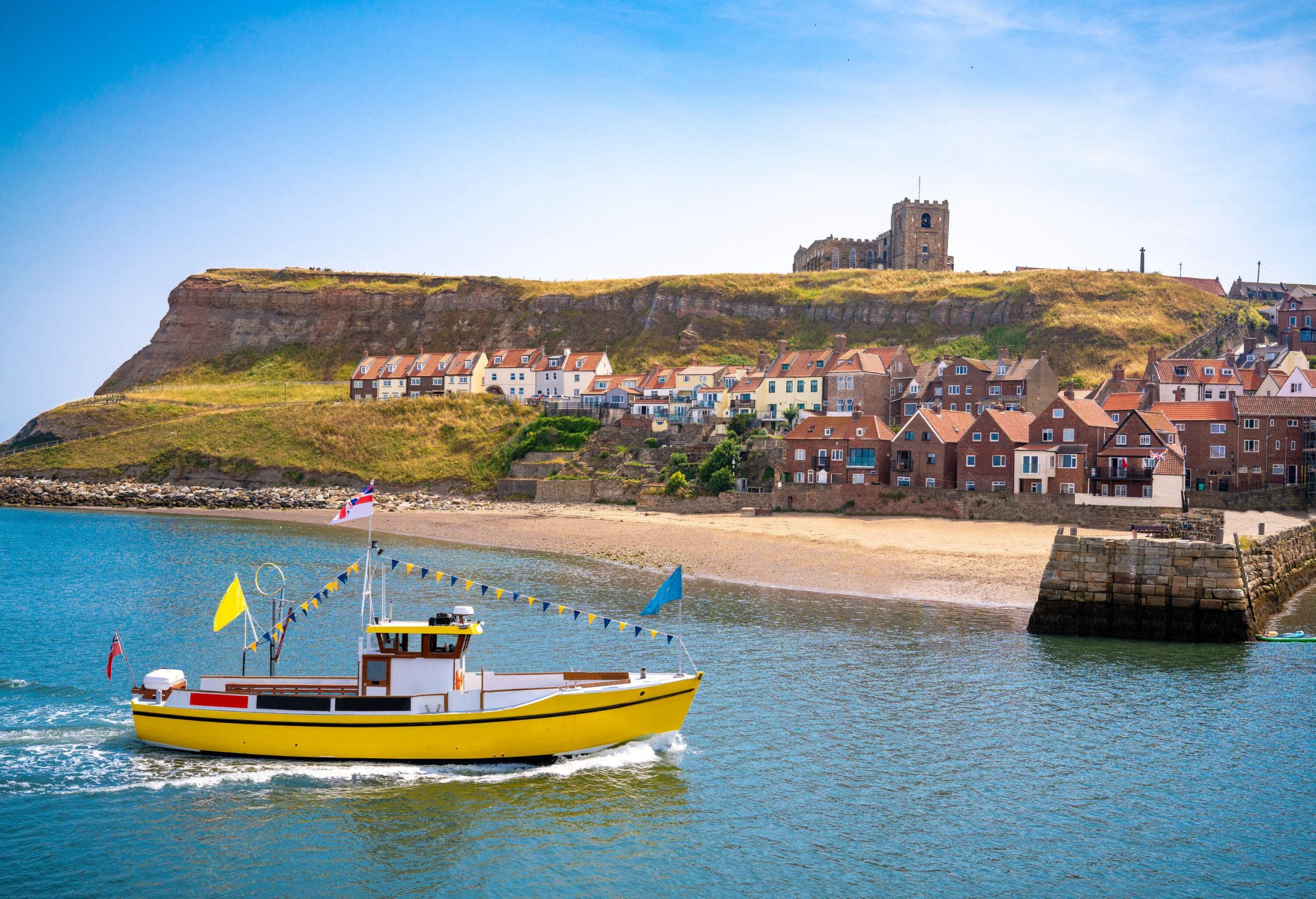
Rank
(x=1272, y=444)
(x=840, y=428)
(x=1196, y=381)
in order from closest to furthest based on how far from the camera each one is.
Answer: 1. (x=1272, y=444)
2. (x=840, y=428)
3. (x=1196, y=381)

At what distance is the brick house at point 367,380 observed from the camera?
111062 millimetres

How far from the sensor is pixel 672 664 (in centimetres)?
3238

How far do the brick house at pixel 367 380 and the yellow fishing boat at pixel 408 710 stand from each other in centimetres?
8799

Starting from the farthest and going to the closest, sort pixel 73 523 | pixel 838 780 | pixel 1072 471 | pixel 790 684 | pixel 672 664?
pixel 73 523
pixel 1072 471
pixel 672 664
pixel 790 684
pixel 838 780

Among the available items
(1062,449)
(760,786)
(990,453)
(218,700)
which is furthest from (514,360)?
(760,786)

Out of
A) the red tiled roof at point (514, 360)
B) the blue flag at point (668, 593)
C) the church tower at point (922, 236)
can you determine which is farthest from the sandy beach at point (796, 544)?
the church tower at point (922, 236)

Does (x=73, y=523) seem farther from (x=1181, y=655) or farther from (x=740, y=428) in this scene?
(x=1181, y=655)

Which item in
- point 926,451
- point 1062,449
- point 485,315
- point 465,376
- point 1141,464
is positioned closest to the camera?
point 1141,464

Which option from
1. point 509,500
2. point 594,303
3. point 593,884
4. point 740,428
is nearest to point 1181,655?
point 593,884

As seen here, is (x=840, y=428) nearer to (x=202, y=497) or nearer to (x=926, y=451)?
(x=926, y=451)

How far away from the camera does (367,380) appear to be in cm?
11188

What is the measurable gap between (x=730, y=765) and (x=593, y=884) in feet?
20.7

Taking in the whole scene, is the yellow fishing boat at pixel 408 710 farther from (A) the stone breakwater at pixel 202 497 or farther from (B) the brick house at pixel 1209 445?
(A) the stone breakwater at pixel 202 497

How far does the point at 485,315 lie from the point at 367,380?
112 feet
